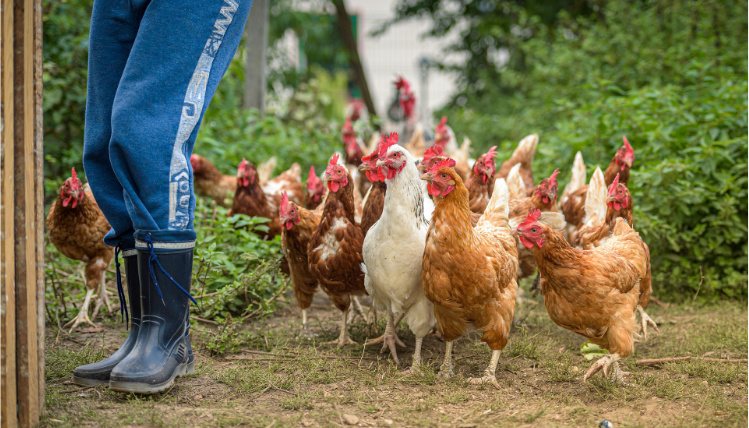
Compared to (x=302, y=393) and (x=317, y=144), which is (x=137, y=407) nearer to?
(x=302, y=393)

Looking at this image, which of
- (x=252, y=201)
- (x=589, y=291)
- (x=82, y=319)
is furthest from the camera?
(x=252, y=201)

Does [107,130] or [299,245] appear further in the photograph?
[299,245]

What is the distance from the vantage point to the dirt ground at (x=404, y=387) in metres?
2.16

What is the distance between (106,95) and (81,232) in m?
1.39

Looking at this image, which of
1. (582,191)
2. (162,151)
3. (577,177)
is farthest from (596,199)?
(162,151)

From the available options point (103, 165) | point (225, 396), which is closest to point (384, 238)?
point (225, 396)

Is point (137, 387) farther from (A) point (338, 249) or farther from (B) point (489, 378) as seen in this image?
(B) point (489, 378)

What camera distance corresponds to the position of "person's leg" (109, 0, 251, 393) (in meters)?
2.13

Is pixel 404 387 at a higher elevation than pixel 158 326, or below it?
below

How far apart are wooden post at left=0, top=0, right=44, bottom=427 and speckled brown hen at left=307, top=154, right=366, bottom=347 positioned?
60.6 inches

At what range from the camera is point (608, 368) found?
279cm

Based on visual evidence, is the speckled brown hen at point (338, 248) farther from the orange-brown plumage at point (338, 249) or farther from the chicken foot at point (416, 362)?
the chicken foot at point (416, 362)

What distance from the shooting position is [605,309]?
8.98ft

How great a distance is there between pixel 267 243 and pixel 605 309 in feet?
6.99
